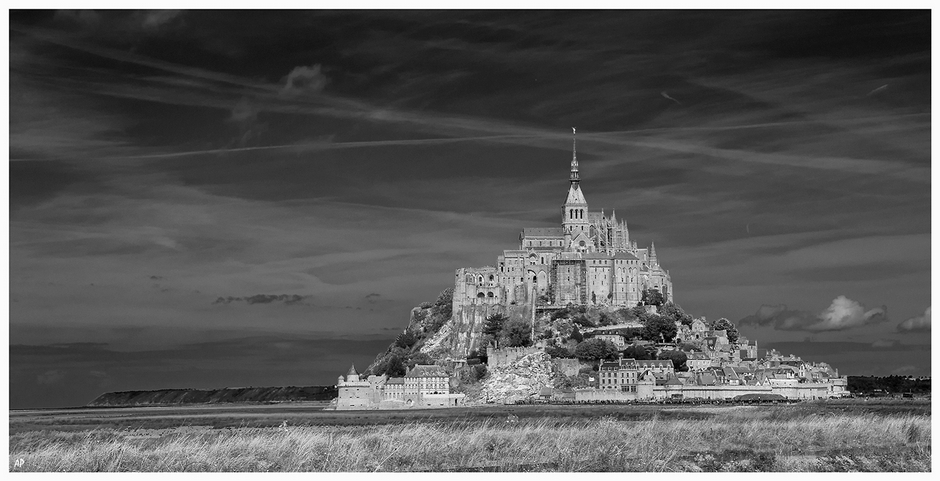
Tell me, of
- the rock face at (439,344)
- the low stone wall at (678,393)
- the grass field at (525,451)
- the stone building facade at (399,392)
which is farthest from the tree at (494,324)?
the grass field at (525,451)

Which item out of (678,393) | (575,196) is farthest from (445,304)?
(678,393)

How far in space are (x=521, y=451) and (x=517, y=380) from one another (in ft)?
155

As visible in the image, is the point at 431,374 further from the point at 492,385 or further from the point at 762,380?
the point at 762,380

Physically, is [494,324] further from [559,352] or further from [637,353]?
[637,353]

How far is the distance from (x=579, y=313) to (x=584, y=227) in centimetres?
1295

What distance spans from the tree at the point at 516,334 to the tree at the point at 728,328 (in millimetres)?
15192

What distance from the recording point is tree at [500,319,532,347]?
263ft

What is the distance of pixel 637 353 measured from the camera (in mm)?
76250

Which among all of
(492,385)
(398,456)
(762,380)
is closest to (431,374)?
(492,385)

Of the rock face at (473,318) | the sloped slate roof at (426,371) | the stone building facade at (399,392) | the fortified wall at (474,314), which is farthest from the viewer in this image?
the fortified wall at (474,314)

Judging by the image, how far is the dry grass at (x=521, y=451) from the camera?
26.1 meters

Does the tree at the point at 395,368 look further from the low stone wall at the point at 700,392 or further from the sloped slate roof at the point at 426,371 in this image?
the low stone wall at the point at 700,392

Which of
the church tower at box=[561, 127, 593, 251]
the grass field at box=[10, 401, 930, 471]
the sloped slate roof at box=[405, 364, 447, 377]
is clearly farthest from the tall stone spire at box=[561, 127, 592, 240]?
the grass field at box=[10, 401, 930, 471]

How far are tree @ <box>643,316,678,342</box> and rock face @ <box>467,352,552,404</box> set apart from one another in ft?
26.4
